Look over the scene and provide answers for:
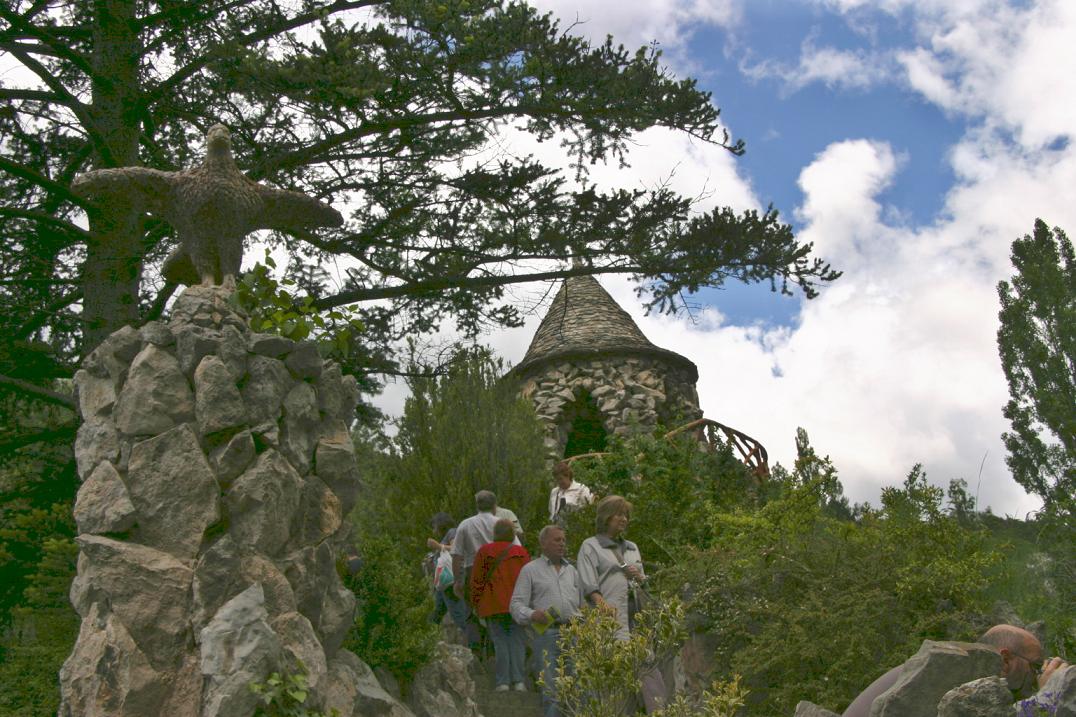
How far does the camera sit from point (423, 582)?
26.9 feet

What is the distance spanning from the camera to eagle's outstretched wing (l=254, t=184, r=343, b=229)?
788 cm

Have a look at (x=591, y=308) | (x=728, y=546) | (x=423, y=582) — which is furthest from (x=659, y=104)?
(x=591, y=308)

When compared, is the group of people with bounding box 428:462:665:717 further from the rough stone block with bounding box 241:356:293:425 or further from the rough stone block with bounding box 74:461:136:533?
the rough stone block with bounding box 74:461:136:533

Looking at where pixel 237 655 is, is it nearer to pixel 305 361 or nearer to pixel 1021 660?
pixel 305 361

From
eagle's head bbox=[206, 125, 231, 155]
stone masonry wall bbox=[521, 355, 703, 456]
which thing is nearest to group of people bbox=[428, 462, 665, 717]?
eagle's head bbox=[206, 125, 231, 155]

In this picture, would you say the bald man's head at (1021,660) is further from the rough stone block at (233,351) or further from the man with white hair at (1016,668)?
the rough stone block at (233,351)

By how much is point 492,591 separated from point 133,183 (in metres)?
4.14

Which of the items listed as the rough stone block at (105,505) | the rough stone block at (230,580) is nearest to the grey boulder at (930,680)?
the rough stone block at (230,580)

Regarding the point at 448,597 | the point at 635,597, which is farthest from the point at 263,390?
the point at 448,597

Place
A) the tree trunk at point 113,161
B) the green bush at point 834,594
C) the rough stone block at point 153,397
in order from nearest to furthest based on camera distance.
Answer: the rough stone block at point 153,397, the green bush at point 834,594, the tree trunk at point 113,161

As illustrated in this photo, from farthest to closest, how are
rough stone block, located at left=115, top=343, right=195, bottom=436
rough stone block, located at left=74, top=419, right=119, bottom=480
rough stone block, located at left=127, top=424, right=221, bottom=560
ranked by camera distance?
rough stone block, located at left=74, top=419, right=119, bottom=480 < rough stone block, located at left=115, top=343, right=195, bottom=436 < rough stone block, located at left=127, top=424, right=221, bottom=560

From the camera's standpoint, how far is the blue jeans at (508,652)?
327 inches

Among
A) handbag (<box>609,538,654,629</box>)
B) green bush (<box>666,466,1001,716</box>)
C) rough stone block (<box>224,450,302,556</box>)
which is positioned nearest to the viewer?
rough stone block (<box>224,450,302,556</box>)

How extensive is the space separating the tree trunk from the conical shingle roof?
818 cm
